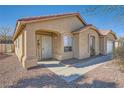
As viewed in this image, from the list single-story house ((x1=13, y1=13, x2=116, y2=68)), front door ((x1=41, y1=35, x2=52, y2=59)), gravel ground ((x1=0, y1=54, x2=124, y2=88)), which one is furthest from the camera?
front door ((x1=41, y1=35, x2=52, y2=59))

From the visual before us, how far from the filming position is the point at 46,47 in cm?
1363

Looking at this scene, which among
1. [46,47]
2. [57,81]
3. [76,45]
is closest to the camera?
[57,81]

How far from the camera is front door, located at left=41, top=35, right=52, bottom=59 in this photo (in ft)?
44.1

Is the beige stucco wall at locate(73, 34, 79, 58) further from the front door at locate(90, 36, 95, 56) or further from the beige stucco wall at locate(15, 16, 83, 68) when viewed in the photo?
the front door at locate(90, 36, 95, 56)

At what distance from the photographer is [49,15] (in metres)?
11.2

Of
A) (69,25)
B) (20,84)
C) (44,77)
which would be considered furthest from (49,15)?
(20,84)

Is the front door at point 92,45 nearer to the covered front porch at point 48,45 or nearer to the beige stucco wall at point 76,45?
the beige stucco wall at point 76,45

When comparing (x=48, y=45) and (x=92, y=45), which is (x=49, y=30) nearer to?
(x=48, y=45)

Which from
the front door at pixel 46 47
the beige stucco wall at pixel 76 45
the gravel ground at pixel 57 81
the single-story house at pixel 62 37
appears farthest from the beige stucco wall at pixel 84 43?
the gravel ground at pixel 57 81

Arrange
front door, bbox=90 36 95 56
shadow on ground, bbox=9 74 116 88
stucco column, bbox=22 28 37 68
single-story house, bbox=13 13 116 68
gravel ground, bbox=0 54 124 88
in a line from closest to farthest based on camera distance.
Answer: shadow on ground, bbox=9 74 116 88, gravel ground, bbox=0 54 124 88, stucco column, bbox=22 28 37 68, single-story house, bbox=13 13 116 68, front door, bbox=90 36 95 56

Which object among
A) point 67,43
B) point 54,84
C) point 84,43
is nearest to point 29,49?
point 54,84

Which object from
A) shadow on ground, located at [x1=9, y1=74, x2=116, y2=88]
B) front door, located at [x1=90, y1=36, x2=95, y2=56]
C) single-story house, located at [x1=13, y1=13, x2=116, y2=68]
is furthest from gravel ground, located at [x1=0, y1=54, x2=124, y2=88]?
front door, located at [x1=90, y1=36, x2=95, y2=56]

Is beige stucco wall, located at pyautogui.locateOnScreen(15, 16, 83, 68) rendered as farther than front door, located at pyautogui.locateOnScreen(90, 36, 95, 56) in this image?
No

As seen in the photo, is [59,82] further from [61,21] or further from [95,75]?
[61,21]
